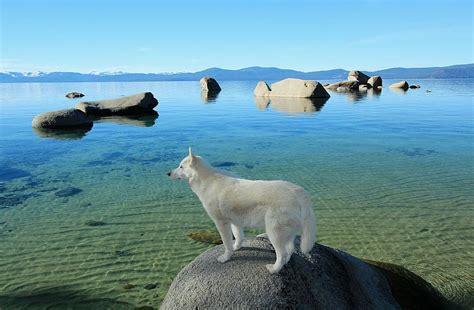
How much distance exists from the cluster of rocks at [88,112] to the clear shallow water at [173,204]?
406cm

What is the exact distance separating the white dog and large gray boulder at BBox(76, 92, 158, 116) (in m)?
43.6

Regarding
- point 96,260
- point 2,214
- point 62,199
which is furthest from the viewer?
point 62,199

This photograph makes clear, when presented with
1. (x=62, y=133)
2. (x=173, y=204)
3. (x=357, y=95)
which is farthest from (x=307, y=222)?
(x=357, y=95)

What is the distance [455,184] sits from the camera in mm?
18000

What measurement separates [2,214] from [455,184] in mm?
19909

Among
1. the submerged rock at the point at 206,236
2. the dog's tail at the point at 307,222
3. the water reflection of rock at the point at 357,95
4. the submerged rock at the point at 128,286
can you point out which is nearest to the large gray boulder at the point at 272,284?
the dog's tail at the point at 307,222

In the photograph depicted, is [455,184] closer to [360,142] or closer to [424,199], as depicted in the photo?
[424,199]

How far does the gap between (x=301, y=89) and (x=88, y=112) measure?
37.6m

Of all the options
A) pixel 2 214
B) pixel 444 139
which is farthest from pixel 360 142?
pixel 2 214

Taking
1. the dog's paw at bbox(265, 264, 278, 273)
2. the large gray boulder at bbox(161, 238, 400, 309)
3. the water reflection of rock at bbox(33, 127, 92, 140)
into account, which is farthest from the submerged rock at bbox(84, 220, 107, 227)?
the water reflection of rock at bbox(33, 127, 92, 140)

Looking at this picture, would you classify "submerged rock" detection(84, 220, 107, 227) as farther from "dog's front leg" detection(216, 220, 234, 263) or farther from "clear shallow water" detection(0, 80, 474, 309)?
"dog's front leg" detection(216, 220, 234, 263)

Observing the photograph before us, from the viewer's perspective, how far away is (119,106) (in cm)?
4853

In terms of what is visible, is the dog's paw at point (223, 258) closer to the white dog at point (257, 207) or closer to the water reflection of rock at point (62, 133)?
the white dog at point (257, 207)

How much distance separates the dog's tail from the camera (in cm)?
601
